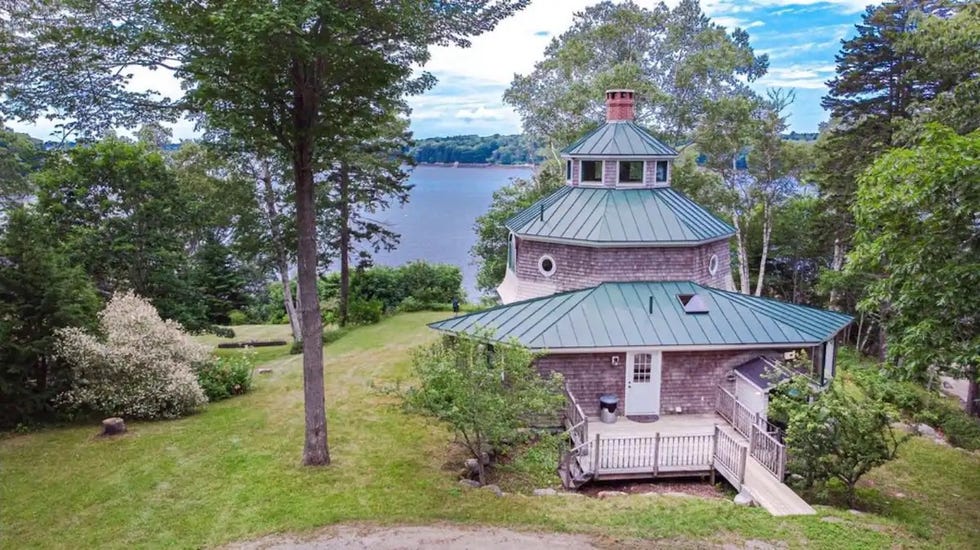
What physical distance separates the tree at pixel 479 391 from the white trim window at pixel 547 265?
5.70m

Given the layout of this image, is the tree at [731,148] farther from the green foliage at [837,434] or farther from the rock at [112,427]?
the rock at [112,427]

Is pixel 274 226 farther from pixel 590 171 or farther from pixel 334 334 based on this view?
pixel 590 171

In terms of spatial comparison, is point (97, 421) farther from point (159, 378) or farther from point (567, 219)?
point (567, 219)

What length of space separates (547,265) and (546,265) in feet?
0.10

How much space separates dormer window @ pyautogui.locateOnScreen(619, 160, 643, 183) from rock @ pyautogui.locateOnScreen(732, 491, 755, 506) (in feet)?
32.7

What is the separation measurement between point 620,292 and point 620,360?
2.04 m

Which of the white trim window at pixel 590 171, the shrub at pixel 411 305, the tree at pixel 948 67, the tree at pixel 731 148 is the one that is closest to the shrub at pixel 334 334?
the shrub at pixel 411 305

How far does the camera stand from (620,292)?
16.0 m

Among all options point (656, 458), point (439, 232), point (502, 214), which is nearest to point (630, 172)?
point (656, 458)

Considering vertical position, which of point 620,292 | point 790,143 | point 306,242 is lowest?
point 620,292

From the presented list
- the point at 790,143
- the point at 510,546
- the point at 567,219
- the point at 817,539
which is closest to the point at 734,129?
the point at 790,143

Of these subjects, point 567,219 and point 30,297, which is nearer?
point 30,297

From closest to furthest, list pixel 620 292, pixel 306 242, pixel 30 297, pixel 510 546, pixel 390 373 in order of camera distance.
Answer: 1. pixel 510 546
2. pixel 306 242
3. pixel 30 297
4. pixel 620 292
5. pixel 390 373

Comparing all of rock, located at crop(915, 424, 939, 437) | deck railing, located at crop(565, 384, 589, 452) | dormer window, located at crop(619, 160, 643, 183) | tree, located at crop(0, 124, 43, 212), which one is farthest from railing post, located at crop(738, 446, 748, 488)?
tree, located at crop(0, 124, 43, 212)
